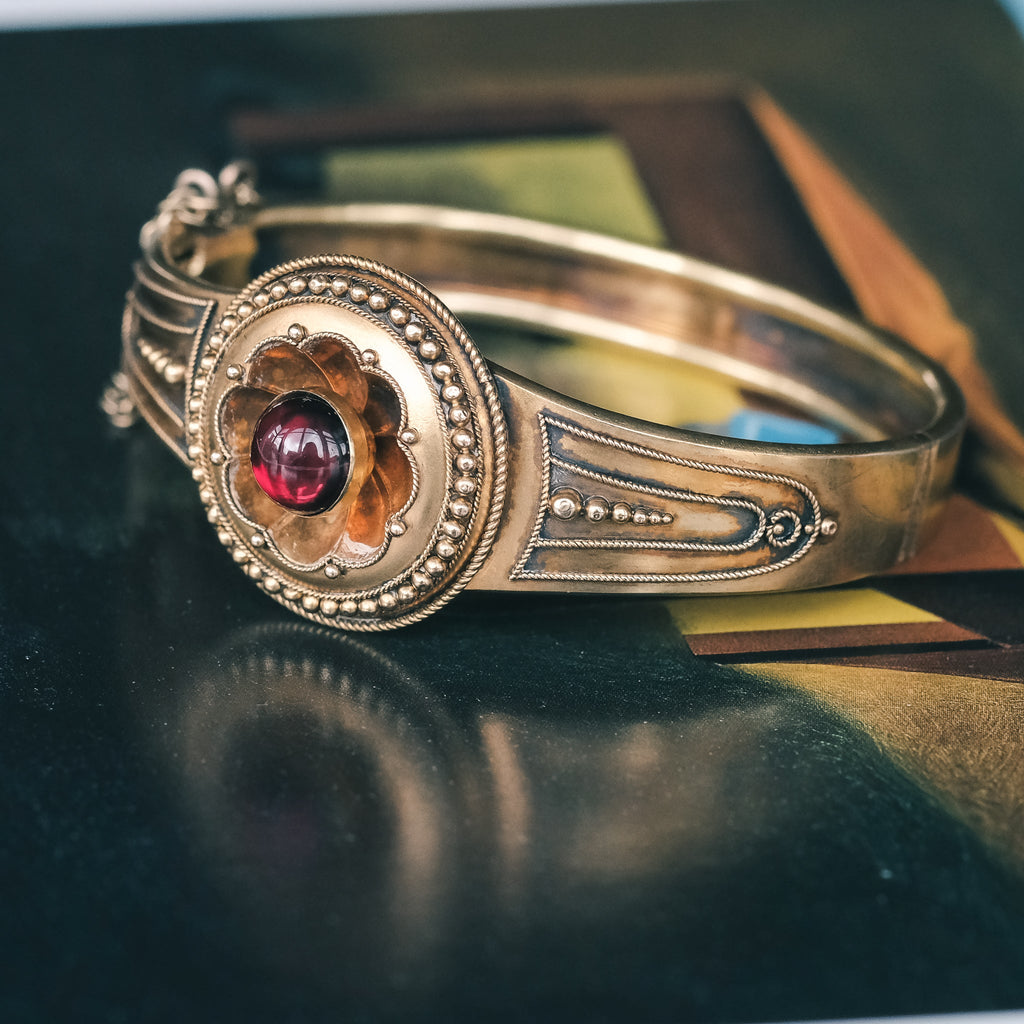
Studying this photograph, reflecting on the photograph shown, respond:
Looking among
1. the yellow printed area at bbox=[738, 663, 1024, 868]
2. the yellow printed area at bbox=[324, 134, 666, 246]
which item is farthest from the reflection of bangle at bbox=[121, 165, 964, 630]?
the yellow printed area at bbox=[324, 134, 666, 246]

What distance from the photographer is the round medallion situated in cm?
108

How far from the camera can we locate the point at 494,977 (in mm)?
864

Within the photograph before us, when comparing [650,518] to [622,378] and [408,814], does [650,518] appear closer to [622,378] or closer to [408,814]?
[408,814]

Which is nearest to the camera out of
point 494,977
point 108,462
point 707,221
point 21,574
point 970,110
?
point 494,977

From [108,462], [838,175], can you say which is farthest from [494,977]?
[838,175]

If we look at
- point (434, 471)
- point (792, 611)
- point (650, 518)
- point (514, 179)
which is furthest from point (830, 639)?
point (514, 179)

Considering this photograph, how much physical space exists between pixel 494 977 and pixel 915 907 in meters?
0.31

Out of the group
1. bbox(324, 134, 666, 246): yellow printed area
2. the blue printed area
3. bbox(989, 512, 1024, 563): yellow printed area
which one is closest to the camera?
bbox(989, 512, 1024, 563): yellow printed area

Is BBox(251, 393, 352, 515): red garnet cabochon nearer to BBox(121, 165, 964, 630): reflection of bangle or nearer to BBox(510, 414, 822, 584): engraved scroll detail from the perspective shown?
BBox(121, 165, 964, 630): reflection of bangle

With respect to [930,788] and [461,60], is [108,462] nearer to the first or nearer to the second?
[930,788]

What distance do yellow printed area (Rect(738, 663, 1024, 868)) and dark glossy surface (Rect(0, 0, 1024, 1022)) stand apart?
0.7 inches

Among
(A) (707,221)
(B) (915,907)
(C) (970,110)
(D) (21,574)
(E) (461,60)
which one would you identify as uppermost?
(E) (461,60)

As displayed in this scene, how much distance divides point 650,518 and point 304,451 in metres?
0.30

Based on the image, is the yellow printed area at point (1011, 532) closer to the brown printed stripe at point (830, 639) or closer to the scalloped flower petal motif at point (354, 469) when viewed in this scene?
the brown printed stripe at point (830, 639)
